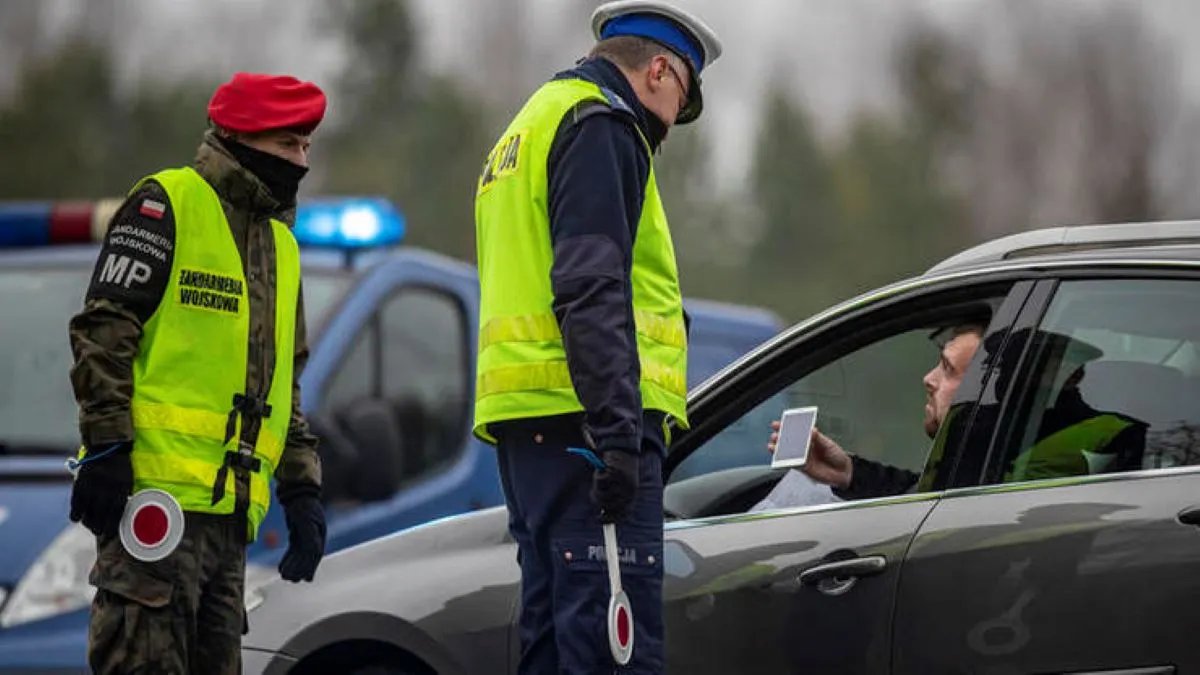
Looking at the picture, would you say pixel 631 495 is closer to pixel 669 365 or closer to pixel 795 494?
pixel 669 365

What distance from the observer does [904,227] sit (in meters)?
54.8

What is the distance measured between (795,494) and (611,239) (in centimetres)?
78

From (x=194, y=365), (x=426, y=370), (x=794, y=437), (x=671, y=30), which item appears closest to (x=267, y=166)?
(x=194, y=365)

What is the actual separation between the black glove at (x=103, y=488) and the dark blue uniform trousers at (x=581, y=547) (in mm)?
720

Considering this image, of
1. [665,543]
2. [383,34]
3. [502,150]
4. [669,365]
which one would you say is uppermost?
[383,34]

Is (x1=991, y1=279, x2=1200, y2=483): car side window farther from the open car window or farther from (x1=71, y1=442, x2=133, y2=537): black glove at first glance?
(x1=71, y1=442, x2=133, y2=537): black glove

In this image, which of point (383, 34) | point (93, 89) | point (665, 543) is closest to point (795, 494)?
point (665, 543)

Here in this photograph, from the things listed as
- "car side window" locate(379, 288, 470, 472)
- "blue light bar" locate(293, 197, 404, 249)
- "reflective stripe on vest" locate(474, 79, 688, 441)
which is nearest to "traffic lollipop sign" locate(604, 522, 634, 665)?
"reflective stripe on vest" locate(474, 79, 688, 441)

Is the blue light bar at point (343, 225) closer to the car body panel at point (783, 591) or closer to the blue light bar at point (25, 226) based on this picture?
the blue light bar at point (25, 226)

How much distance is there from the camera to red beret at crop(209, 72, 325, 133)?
4461 mm

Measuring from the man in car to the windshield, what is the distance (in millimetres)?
3626

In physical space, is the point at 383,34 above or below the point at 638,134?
above

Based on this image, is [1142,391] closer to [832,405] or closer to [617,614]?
[832,405]

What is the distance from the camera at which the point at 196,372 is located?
172 inches
